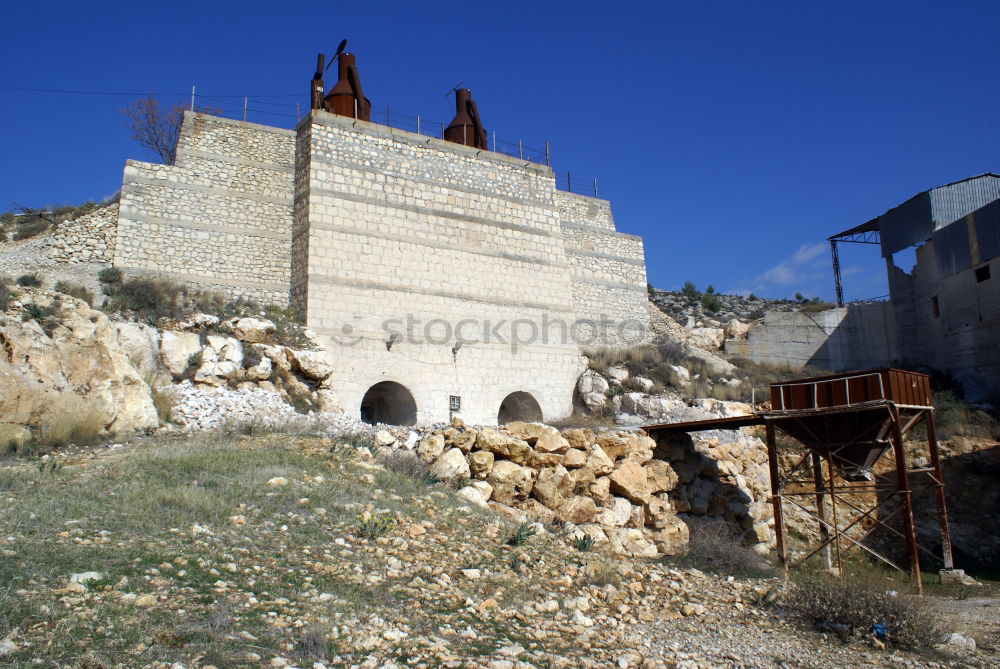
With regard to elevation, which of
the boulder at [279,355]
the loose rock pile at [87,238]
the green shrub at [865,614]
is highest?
the loose rock pile at [87,238]

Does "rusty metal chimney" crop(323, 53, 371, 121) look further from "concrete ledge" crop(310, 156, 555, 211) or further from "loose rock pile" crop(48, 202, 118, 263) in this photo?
"loose rock pile" crop(48, 202, 118, 263)

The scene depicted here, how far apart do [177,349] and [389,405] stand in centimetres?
614

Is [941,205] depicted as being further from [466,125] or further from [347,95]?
[347,95]

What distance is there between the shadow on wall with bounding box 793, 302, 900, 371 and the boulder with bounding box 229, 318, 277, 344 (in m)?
18.8

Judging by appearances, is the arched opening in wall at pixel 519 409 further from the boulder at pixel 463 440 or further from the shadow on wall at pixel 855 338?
the shadow on wall at pixel 855 338

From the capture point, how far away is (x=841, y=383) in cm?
1489

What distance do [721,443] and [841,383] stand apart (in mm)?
4873

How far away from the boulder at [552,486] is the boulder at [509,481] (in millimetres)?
176

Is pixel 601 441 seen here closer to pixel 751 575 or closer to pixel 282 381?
pixel 751 575

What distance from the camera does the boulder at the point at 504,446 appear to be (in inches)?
581

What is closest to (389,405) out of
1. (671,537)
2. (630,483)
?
(630,483)

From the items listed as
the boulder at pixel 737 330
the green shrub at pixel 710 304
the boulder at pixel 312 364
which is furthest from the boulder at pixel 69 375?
the green shrub at pixel 710 304

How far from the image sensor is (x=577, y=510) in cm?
1457

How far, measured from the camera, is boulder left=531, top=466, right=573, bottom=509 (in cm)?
1446
